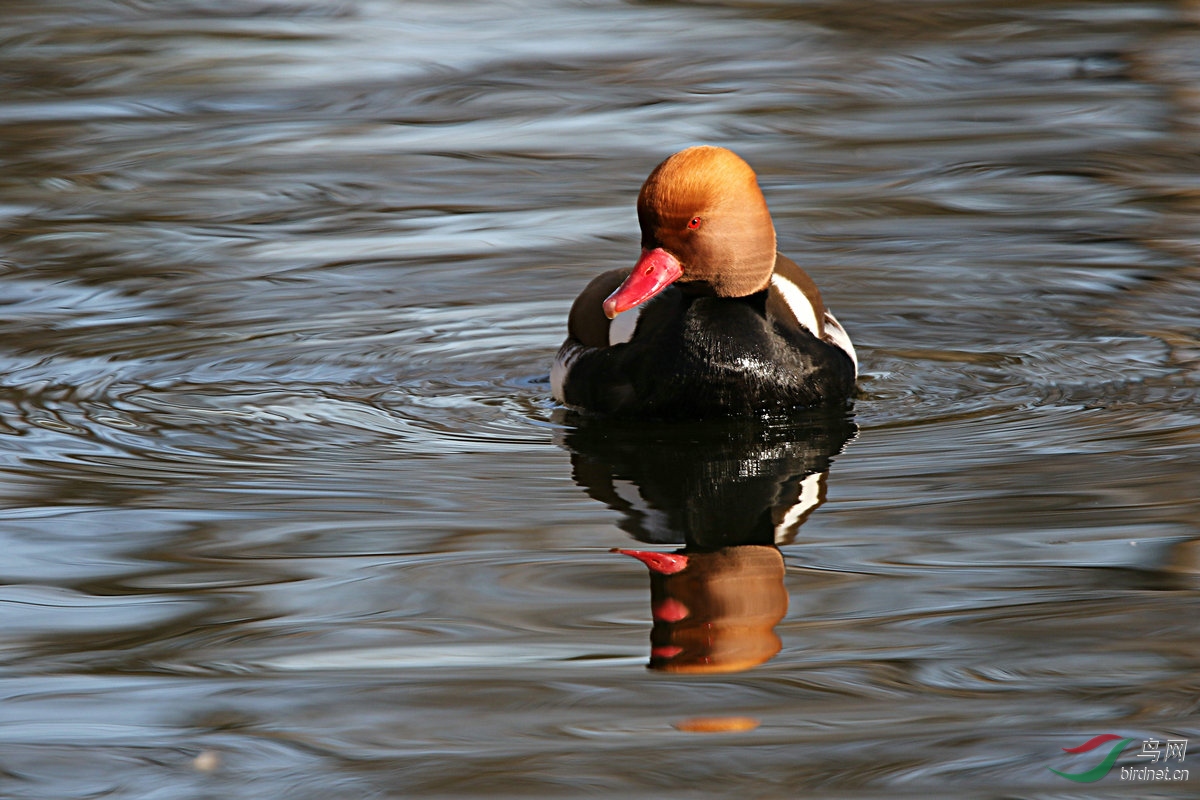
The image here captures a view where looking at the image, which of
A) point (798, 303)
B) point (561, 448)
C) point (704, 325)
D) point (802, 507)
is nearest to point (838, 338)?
point (798, 303)

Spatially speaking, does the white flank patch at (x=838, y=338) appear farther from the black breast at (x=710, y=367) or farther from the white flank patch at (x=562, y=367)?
the white flank patch at (x=562, y=367)

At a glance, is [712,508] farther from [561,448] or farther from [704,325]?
[704,325]

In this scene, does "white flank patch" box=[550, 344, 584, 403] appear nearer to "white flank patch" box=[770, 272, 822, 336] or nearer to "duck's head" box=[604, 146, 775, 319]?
"duck's head" box=[604, 146, 775, 319]

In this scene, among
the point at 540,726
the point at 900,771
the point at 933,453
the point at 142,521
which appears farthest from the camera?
the point at 933,453

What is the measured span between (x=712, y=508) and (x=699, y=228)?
52.0 inches

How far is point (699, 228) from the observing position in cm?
605

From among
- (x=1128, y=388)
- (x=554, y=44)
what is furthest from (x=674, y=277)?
(x=554, y=44)

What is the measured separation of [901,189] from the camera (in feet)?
30.4

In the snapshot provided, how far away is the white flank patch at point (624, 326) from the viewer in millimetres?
6320

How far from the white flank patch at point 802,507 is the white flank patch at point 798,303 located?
116 centimetres

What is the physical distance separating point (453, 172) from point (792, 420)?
14.4 ft

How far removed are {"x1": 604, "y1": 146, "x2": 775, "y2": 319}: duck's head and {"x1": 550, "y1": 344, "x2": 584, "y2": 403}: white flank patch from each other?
0.46 m

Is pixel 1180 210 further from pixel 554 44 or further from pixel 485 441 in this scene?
pixel 554 44

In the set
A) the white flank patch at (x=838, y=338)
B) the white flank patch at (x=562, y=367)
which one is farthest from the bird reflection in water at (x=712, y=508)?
the white flank patch at (x=838, y=338)
